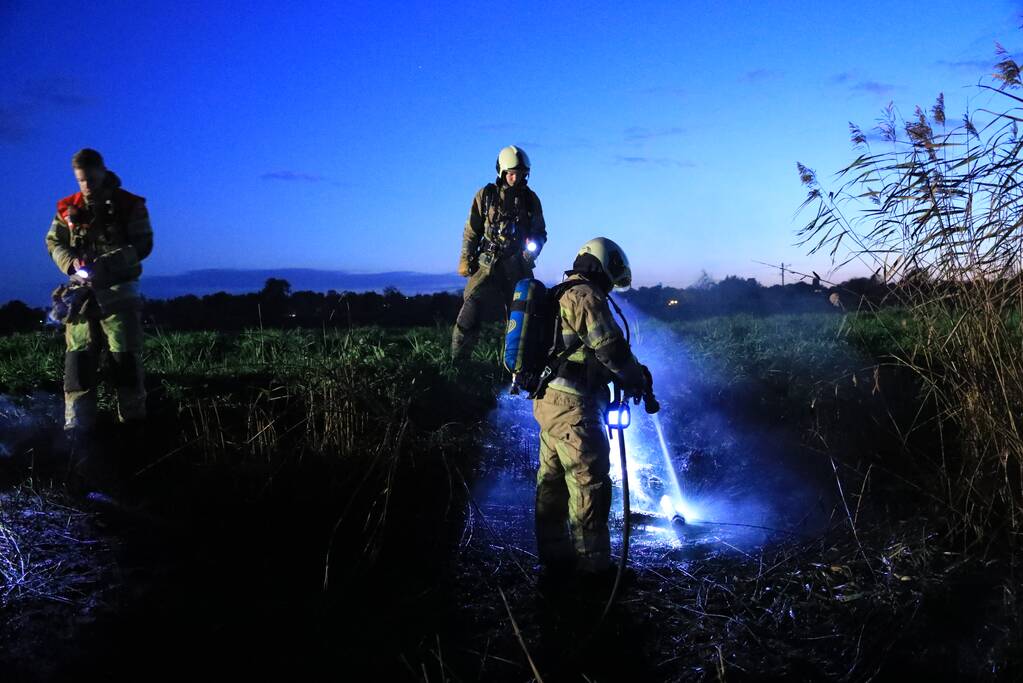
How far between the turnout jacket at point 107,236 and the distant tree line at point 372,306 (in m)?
5.43

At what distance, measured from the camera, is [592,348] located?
4.28 m

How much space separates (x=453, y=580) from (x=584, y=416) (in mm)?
1185

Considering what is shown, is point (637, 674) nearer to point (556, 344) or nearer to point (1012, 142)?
point (556, 344)

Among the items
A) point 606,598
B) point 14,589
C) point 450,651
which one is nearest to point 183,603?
point 14,589

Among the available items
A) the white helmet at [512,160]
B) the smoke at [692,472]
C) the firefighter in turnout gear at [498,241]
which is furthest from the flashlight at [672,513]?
the white helmet at [512,160]

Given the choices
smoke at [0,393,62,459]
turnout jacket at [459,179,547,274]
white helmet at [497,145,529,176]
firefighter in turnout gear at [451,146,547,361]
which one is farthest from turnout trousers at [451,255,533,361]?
smoke at [0,393,62,459]

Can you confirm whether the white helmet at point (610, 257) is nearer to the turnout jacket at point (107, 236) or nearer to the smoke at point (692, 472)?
the smoke at point (692, 472)

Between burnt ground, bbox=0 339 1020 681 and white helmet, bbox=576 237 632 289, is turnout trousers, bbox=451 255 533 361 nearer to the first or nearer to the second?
burnt ground, bbox=0 339 1020 681

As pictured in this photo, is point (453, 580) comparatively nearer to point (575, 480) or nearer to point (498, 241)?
point (575, 480)

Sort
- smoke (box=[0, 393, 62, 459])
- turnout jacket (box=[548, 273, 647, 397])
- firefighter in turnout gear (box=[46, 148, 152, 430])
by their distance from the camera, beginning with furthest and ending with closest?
smoke (box=[0, 393, 62, 459]), firefighter in turnout gear (box=[46, 148, 152, 430]), turnout jacket (box=[548, 273, 647, 397])

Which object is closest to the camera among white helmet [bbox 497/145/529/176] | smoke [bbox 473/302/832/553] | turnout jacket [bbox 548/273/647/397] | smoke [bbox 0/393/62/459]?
turnout jacket [bbox 548/273/647/397]

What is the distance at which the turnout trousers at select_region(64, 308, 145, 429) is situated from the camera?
222 inches

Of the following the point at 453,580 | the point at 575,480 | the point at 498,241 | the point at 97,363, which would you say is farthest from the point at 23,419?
the point at 575,480

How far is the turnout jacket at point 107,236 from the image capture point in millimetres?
5703
